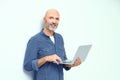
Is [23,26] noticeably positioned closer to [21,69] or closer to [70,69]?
[21,69]

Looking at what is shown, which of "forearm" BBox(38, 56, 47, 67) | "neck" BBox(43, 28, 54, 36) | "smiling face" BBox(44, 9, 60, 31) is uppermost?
"smiling face" BBox(44, 9, 60, 31)

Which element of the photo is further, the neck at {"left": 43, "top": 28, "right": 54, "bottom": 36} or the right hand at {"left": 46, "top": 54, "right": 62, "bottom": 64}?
the neck at {"left": 43, "top": 28, "right": 54, "bottom": 36}

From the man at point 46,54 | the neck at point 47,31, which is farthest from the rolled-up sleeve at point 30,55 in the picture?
the neck at point 47,31

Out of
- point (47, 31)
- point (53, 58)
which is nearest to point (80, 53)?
point (53, 58)

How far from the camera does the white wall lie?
1.79 m

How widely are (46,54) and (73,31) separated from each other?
1.54ft

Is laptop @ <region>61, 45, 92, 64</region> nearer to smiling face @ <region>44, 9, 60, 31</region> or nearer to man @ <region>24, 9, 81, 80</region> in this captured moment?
man @ <region>24, 9, 81, 80</region>

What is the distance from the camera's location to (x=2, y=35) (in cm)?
176

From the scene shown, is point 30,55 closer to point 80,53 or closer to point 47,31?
point 47,31

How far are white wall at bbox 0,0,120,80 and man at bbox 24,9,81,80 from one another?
0.07 metres

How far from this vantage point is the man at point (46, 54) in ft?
5.87

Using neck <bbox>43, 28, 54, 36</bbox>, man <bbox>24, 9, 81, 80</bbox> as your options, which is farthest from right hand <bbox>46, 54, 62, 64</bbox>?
neck <bbox>43, 28, 54, 36</bbox>

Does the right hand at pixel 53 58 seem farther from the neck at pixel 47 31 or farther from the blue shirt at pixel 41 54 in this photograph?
the neck at pixel 47 31

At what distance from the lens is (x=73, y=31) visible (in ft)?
7.30
